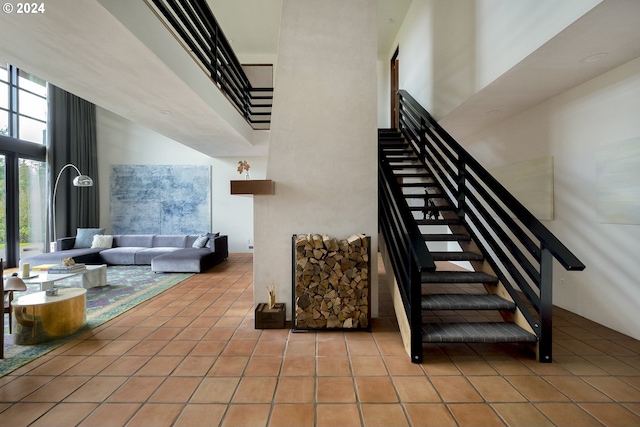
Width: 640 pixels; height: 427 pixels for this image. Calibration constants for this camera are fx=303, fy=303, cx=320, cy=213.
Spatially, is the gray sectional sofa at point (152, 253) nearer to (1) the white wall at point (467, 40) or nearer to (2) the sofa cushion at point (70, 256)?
(2) the sofa cushion at point (70, 256)

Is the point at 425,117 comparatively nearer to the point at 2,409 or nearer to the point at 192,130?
the point at 192,130

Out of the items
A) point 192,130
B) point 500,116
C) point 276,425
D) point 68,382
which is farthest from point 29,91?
point 500,116

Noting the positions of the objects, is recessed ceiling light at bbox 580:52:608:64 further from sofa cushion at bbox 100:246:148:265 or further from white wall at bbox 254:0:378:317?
sofa cushion at bbox 100:246:148:265

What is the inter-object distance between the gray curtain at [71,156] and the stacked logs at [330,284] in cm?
693

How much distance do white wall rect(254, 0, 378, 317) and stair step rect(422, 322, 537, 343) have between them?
93cm

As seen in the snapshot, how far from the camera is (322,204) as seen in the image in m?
3.33

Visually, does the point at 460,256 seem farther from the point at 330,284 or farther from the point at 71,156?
the point at 71,156

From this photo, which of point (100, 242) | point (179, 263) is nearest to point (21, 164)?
point (100, 242)

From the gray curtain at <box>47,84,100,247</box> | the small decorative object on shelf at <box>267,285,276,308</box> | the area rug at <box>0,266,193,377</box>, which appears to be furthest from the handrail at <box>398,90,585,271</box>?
the gray curtain at <box>47,84,100,247</box>

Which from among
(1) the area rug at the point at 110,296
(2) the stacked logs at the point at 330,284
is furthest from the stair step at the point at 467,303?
(1) the area rug at the point at 110,296

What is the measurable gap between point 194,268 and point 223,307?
2.26 meters

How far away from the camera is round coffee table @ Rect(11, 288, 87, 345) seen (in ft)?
9.09

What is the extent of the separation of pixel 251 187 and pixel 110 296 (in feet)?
9.54

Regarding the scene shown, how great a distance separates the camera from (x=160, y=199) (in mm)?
8031
